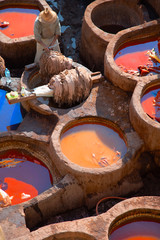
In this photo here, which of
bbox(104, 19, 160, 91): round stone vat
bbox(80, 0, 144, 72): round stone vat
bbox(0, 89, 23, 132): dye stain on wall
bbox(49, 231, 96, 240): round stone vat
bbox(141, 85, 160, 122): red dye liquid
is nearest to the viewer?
bbox(49, 231, 96, 240): round stone vat

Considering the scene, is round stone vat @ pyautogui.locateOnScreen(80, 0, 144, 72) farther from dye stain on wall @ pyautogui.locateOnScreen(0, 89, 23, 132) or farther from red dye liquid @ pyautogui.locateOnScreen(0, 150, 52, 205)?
red dye liquid @ pyautogui.locateOnScreen(0, 150, 52, 205)

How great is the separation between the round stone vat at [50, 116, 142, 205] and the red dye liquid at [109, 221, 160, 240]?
3.81ft

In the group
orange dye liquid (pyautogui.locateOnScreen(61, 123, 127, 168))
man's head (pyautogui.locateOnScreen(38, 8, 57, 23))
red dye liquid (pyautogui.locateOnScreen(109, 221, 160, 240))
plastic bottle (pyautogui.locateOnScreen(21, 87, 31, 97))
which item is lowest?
red dye liquid (pyautogui.locateOnScreen(109, 221, 160, 240))

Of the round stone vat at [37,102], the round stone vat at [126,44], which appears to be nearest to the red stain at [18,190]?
the round stone vat at [37,102]

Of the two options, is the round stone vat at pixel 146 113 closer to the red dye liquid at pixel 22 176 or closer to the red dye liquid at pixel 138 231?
the red dye liquid at pixel 138 231

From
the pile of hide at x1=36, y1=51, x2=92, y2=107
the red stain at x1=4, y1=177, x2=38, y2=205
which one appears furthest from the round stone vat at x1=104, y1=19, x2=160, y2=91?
the red stain at x1=4, y1=177, x2=38, y2=205

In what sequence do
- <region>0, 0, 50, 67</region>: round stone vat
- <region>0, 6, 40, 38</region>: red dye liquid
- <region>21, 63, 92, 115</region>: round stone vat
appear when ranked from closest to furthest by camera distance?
<region>21, 63, 92, 115</region>: round stone vat < <region>0, 0, 50, 67</region>: round stone vat < <region>0, 6, 40, 38</region>: red dye liquid

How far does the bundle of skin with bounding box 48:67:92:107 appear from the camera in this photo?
10.5 m

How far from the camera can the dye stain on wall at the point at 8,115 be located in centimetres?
1102

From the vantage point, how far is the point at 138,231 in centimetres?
888

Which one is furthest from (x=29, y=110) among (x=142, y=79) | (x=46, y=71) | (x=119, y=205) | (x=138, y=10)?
(x=138, y=10)

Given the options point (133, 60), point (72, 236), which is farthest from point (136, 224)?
point (133, 60)

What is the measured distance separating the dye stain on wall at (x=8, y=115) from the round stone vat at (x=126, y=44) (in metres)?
2.36

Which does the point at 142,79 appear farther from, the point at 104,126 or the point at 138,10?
the point at 138,10
